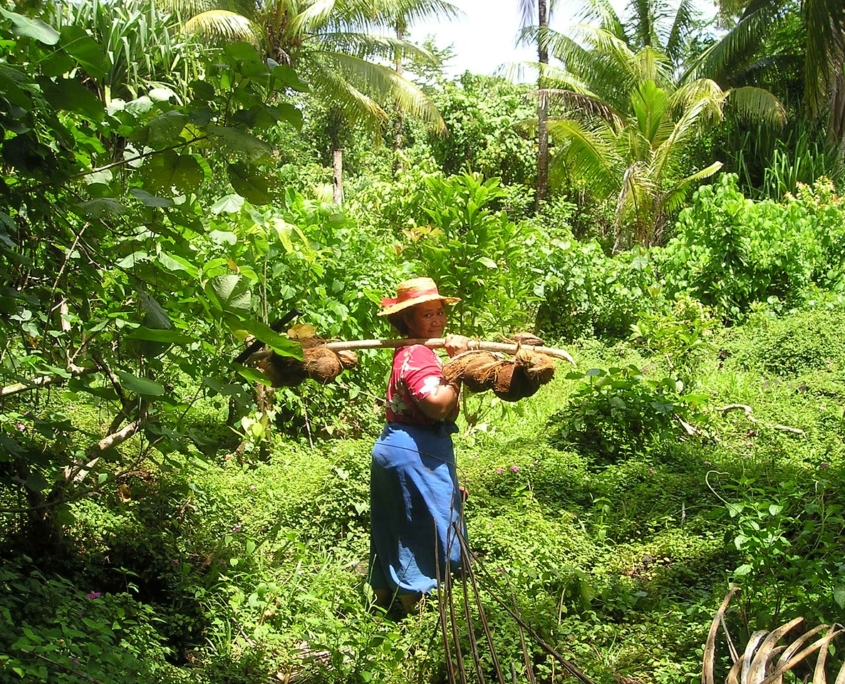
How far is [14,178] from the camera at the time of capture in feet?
9.09

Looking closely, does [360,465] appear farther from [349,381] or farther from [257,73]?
[257,73]

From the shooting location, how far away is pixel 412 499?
3.76m

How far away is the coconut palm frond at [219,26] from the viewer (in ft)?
46.2

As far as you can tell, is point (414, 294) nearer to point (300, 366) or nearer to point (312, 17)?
point (300, 366)

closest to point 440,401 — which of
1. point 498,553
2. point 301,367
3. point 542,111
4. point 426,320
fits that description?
point 426,320

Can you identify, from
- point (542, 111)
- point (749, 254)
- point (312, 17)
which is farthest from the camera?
point (542, 111)

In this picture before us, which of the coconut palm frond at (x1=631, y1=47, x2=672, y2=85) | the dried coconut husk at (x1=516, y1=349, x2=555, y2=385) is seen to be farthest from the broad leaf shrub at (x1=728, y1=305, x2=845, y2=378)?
the coconut palm frond at (x1=631, y1=47, x2=672, y2=85)

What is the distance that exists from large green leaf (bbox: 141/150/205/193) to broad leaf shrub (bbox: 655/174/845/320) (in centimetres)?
857

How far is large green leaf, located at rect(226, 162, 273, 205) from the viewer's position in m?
2.18

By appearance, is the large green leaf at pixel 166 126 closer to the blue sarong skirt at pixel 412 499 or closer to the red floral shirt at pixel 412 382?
the red floral shirt at pixel 412 382

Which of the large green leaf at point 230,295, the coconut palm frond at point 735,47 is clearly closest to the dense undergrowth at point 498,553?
the large green leaf at point 230,295

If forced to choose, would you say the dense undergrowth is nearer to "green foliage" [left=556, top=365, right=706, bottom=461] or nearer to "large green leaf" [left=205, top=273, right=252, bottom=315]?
"green foliage" [left=556, top=365, right=706, bottom=461]

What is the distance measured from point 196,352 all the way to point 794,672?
10.2 ft

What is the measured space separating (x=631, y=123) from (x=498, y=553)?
12.6 metres
